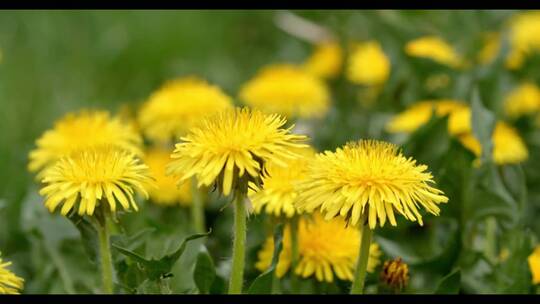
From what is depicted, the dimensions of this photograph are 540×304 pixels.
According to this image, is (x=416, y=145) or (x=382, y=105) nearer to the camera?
(x=416, y=145)

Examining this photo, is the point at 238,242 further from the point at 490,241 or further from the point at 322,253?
the point at 490,241

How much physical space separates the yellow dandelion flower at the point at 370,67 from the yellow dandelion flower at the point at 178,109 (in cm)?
85

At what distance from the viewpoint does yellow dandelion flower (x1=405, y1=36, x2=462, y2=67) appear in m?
2.87

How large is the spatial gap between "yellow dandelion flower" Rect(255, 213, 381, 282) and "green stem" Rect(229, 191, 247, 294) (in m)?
0.24

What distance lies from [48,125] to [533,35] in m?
1.83

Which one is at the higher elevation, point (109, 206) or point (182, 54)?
point (182, 54)

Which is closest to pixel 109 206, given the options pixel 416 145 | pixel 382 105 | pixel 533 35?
pixel 416 145

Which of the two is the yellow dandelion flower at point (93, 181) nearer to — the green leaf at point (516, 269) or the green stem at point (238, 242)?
the green stem at point (238, 242)

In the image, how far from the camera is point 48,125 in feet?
10.4

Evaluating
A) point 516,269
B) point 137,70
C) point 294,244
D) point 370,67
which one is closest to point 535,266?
point 516,269

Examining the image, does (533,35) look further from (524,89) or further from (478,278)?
(478,278)

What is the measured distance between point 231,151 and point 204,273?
1.19 ft

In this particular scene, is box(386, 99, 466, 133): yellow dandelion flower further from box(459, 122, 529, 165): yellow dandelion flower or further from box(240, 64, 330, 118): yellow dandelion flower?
box(240, 64, 330, 118): yellow dandelion flower

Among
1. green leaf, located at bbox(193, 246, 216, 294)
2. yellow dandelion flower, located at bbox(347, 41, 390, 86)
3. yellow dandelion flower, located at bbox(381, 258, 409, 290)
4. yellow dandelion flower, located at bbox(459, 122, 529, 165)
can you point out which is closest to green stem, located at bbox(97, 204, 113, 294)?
green leaf, located at bbox(193, 246, 216, 294)
